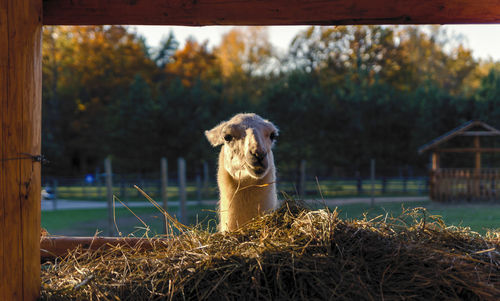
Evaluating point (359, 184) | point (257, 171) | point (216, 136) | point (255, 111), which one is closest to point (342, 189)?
point (359, 184)

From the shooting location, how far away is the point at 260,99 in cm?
2808

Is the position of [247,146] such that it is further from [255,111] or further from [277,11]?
[255,111]

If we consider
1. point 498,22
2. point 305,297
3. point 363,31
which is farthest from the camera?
point 363,31

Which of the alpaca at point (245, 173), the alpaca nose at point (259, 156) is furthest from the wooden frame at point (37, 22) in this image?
the alpaca at point (245, 173)

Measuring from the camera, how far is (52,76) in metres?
29.2

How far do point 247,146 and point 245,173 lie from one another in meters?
0.26

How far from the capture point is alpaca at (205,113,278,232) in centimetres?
354

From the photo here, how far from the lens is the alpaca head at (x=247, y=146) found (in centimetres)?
340

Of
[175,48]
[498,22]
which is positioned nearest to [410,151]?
[175,48]

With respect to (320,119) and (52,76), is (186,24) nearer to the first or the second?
(320,119)

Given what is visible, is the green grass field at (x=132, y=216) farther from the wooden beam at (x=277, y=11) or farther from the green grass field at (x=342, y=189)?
the wooden beam at (x=277, y=11)

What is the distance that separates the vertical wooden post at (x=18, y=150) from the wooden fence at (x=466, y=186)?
18772 millimetres

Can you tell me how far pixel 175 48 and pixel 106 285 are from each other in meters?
34.1

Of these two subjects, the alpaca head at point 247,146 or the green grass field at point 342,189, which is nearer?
the alpaca head at point 247,146
